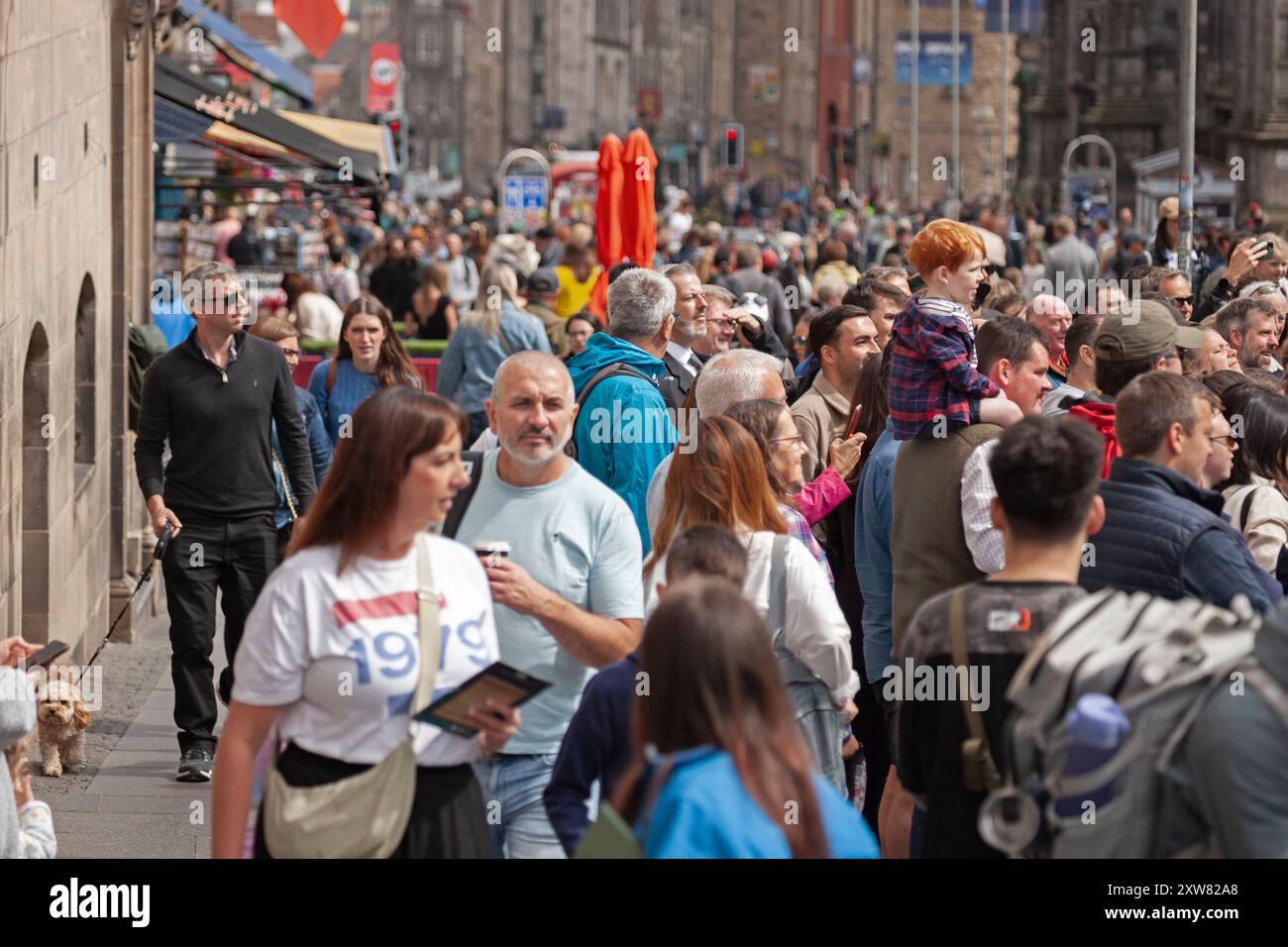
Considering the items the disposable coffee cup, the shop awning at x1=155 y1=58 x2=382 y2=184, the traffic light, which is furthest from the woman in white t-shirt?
the traffic light

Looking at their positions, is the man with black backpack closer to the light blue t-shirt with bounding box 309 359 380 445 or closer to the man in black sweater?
the man in black sweater

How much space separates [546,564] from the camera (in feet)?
18.1

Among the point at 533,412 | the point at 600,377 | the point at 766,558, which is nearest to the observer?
the point at 533,412

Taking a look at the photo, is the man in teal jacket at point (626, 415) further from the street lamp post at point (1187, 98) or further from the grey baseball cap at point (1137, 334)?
the street lamp post at point (1187, 98)

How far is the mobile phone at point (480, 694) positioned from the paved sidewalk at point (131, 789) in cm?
365

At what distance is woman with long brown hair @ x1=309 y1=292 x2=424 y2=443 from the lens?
422 inches

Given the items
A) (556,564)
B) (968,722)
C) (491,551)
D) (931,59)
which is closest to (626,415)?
(556,564)

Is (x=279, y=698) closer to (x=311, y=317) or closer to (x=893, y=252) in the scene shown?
(x=311, y=317)

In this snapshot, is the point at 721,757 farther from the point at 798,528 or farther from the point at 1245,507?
the point at 1245,507

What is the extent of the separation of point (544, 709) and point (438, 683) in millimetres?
1049

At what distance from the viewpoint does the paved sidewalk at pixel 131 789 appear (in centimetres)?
807

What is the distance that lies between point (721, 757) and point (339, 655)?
114cm

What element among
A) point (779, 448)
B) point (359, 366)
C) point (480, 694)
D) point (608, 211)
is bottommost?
point (480, 694)

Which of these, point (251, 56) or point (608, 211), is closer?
point (608, 211)
